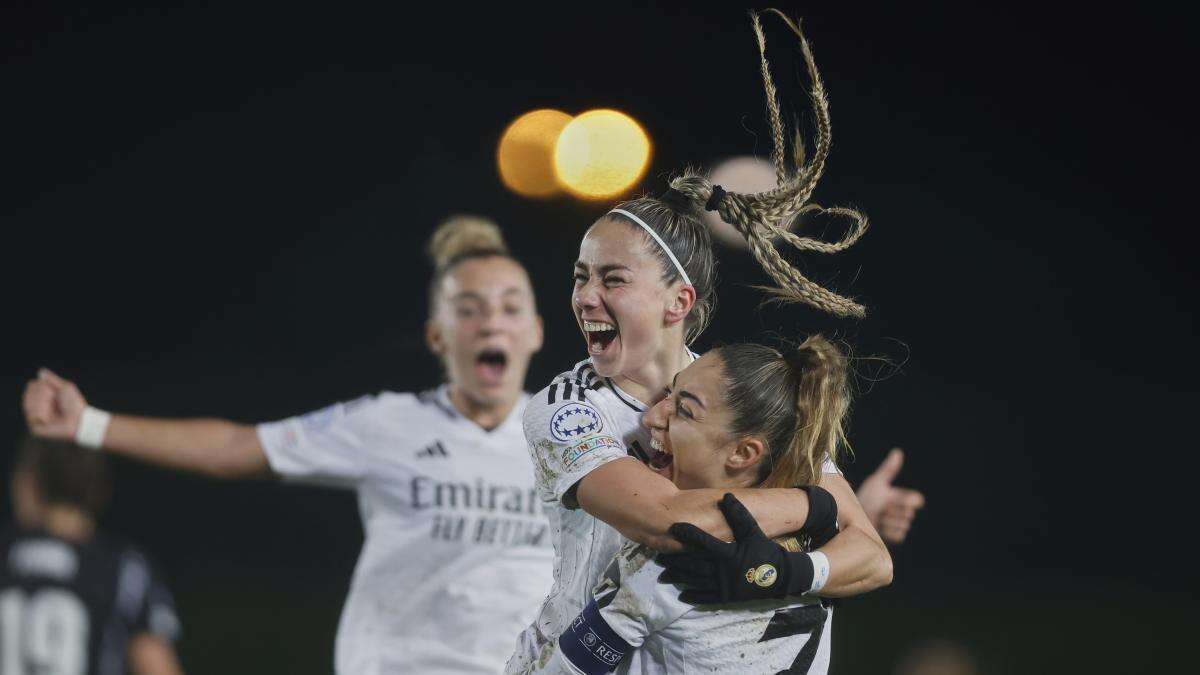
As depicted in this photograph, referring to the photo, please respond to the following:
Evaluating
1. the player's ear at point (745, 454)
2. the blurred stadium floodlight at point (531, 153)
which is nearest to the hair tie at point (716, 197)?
the player's ear at point (745, 454)

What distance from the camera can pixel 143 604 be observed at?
425 cm

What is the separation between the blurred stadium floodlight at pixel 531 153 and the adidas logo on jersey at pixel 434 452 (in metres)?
7.54

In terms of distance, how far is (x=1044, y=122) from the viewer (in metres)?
11.4

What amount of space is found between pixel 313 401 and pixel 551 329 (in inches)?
Result: 67.3

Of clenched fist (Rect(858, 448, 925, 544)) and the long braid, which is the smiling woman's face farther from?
clenched fist (Rect(858, 448, 925, 544))

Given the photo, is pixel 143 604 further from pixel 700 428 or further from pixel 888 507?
pixel 700 428

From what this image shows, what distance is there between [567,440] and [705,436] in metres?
0.26

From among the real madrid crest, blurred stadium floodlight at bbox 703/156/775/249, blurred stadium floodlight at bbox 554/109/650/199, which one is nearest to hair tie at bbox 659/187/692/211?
the real madrid crest

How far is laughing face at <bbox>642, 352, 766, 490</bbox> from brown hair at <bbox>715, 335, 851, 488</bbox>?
0.06 feet

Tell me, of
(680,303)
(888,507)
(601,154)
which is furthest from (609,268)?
(601,154)

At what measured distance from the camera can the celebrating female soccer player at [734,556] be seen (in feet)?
7.09

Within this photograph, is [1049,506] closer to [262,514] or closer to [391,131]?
[262,514]

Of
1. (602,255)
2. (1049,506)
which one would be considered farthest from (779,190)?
(1049,506)

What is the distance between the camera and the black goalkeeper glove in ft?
6.93
